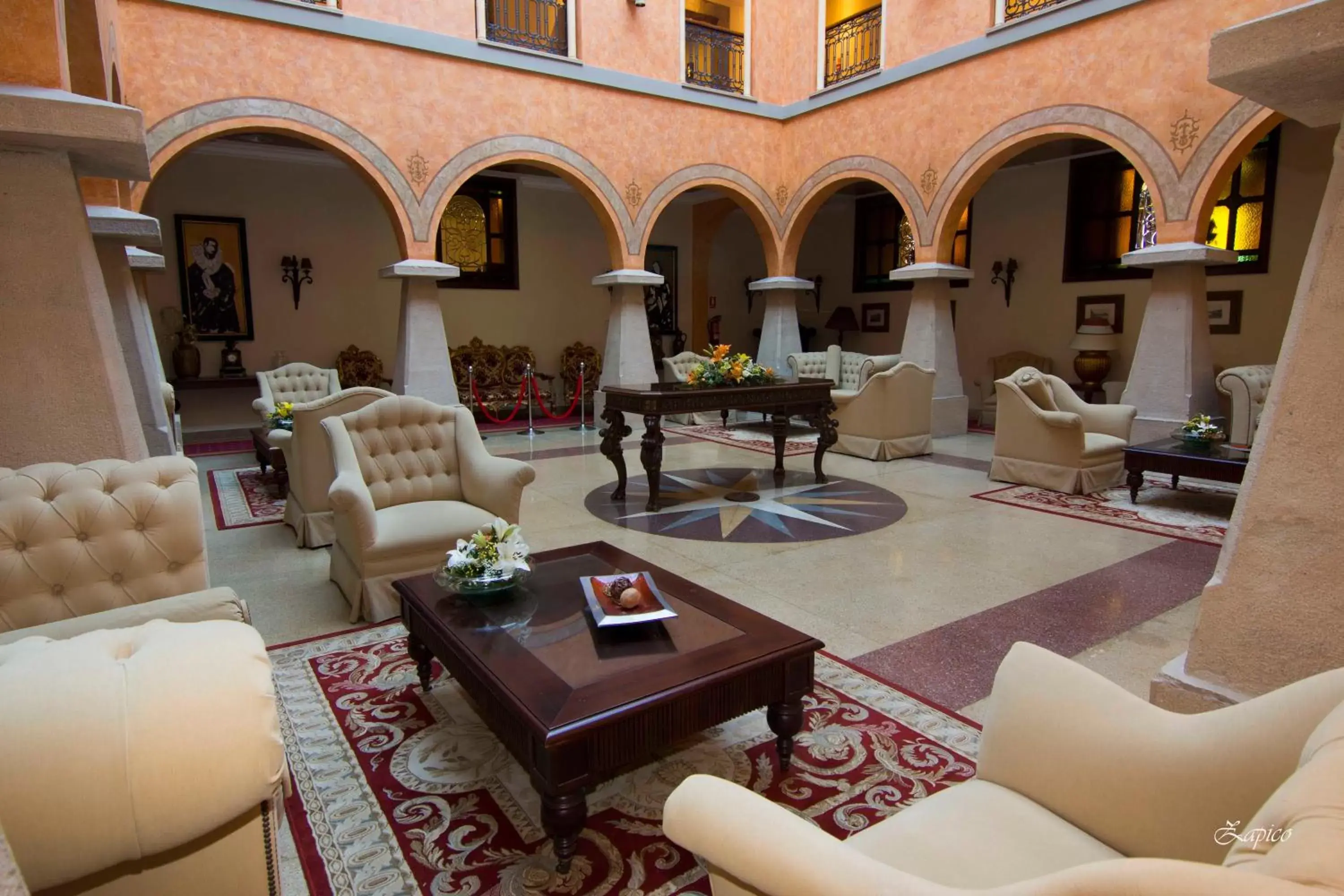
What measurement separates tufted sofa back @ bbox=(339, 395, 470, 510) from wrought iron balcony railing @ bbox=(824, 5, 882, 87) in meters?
8.23

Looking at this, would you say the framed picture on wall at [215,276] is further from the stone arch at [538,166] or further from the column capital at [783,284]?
the column capital at [783,284]

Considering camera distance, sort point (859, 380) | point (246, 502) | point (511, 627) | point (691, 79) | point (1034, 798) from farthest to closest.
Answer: point (691, 79), point (859, 380), point (246, 502), point (511, 627), point (1034, 798)

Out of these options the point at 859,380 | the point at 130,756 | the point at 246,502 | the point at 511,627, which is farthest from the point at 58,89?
the point at 859,380

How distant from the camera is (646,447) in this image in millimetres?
5676

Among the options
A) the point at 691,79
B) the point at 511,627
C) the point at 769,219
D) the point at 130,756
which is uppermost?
the point at 691,79

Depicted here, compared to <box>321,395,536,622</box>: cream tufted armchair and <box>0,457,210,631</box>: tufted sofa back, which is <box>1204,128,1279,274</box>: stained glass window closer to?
<box>321,395,536,622</box>: cream tufted armchair

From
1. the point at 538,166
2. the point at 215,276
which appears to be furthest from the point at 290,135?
the point at 215,276

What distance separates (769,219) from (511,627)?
9.55 meters

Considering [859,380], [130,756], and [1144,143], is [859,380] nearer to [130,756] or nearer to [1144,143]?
[1144,143]

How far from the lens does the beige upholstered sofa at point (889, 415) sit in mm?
→ 7676

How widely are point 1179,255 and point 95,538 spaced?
8122 mm

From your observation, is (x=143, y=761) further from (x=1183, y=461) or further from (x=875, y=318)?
(x=875, y=318)

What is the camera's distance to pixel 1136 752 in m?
1.39

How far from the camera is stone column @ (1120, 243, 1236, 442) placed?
23.7ft
